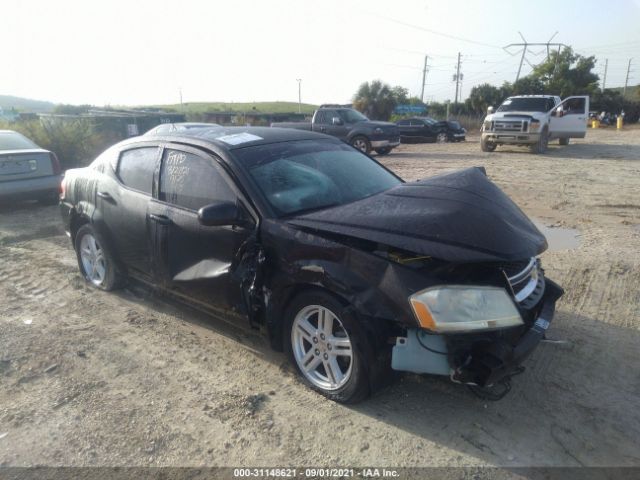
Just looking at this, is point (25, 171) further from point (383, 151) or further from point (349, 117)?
point (383, 151)

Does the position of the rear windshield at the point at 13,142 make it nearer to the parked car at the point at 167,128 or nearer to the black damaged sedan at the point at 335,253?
the parked car at the point at 167,128

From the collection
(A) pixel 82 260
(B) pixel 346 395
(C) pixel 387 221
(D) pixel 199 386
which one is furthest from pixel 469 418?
(A) pixel 82 260

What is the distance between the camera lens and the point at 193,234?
12.6 ft

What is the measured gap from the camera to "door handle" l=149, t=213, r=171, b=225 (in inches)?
159

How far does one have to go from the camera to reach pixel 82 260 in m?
5.44

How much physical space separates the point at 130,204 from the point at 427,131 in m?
25.0

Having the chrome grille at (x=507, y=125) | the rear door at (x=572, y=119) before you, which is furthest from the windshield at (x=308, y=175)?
the rear door at (x=572, y=119)

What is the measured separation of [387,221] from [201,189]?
1585 millimetres

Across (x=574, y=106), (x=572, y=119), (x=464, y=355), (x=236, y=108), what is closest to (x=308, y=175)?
→ (x=464, y=355)

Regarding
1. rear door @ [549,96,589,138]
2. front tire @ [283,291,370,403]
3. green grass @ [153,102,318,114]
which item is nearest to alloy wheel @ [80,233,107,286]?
front tire @ [283,291,370,403]

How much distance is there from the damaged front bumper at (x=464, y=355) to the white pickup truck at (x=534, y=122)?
16.6 metres

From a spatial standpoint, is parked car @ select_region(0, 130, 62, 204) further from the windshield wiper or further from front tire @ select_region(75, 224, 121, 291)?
the windshield wiper

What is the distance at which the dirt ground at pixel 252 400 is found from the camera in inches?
110

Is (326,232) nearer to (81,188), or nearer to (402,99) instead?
(81,188)
